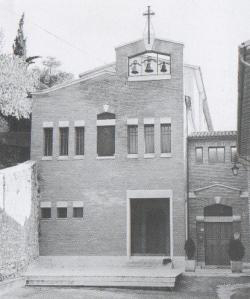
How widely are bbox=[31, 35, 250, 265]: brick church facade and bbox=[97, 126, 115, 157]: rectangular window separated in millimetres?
54

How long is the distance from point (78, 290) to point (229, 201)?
31.9ft

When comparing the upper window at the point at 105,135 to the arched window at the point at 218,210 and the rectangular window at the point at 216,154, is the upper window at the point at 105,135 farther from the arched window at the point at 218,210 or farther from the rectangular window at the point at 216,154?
the arched window at the point at 218,210

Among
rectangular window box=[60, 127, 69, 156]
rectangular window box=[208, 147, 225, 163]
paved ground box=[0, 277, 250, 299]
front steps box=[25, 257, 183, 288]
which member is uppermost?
rectangular window box=[60, 127, 69, 156]

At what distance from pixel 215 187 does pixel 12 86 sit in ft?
41.8

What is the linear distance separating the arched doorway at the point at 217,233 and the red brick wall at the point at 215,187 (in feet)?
1.21

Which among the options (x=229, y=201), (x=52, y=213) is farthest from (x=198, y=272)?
(x=52, y=213)

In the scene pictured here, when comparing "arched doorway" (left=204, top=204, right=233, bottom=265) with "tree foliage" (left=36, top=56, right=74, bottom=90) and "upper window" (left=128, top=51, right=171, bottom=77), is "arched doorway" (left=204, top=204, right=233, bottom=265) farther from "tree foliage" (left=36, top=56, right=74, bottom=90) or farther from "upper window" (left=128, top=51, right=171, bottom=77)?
"tree foliage" (left=36, top=56, right=74, bottom=90)

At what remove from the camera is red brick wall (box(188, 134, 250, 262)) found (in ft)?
86.2

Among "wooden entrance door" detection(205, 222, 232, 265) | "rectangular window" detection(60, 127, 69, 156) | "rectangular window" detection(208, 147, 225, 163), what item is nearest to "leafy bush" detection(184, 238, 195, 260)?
"wooden entrance door" detection(205, 222, 232, 265)

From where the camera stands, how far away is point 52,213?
2639 centimetres

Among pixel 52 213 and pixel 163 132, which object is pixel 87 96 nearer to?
pixel 163 132

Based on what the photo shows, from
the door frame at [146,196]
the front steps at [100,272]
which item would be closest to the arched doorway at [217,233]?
the door frame at [146,196]

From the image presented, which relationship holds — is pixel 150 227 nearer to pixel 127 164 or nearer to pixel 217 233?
pixel 217 233

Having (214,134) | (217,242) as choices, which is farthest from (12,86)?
(217,242)
